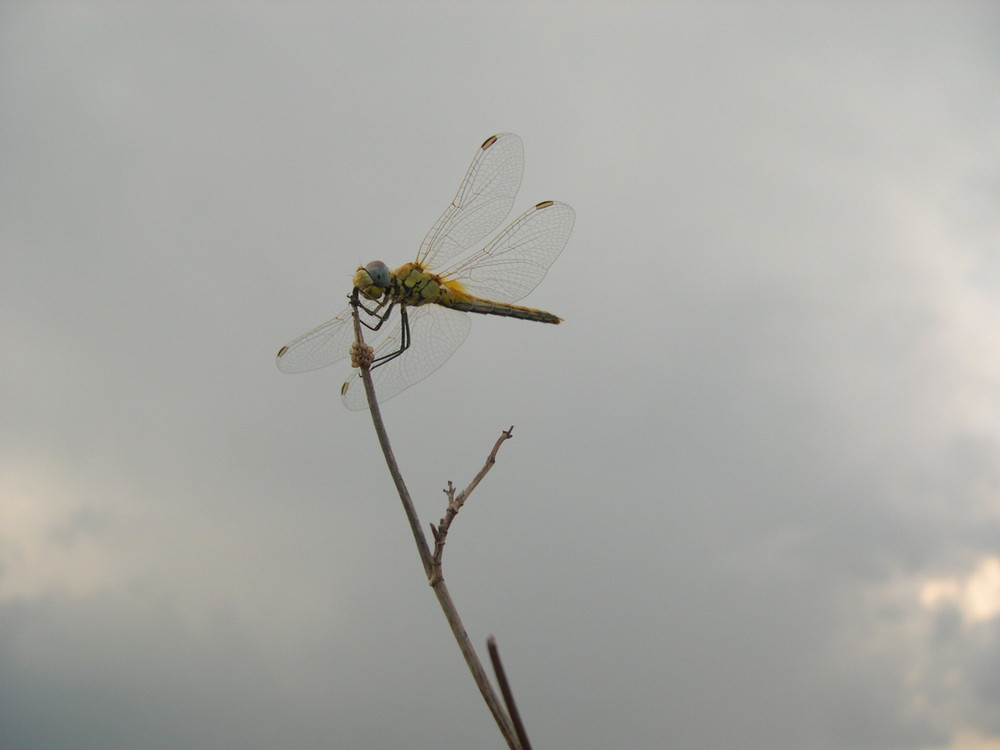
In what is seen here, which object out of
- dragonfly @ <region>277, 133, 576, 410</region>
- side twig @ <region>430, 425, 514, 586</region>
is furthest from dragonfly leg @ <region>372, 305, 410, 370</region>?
side twig @ <region>430, 425, 514, 586</region>

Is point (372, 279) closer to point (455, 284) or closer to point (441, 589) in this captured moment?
point (455, 284)

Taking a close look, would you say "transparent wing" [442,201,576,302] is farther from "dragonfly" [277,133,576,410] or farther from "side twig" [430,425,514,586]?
"side twig" [430,425,514,586]

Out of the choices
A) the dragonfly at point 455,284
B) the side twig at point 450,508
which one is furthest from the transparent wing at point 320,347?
the side twig at point 450,508

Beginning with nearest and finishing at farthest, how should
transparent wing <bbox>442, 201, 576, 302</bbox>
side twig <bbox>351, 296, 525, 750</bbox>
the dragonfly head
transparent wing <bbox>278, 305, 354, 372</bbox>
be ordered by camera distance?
side twig <bbox>351, 296, 525, 750</bbox>
the dragonfly head
transparent wing <bbox>278, 305, 354, 372</bbox>
transparent wing <bbox>442, 201, 576, 302</bbox>

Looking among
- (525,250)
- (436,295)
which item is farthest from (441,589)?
(525,250)

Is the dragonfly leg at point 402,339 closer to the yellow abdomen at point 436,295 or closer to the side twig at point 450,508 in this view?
the yellow abdomen at point 436,295

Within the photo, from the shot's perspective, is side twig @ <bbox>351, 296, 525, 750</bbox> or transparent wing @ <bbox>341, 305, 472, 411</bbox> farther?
transparent wing @ <bbox>341, 305, 472, 411</bbox>

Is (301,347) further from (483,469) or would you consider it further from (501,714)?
(501,714)
